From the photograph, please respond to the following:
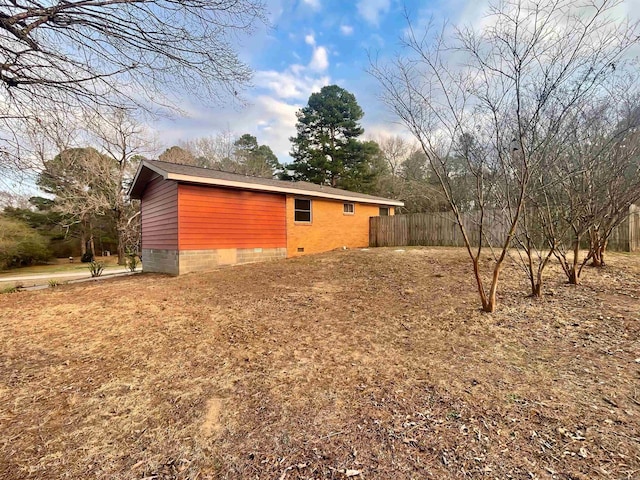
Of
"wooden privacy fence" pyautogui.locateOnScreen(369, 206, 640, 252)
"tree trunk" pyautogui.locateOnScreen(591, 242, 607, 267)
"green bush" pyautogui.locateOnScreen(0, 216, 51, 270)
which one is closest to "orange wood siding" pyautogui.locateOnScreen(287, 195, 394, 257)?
"wooden privacy fence" pyautogui.locateOnScreen(369, 206, 640, 252)

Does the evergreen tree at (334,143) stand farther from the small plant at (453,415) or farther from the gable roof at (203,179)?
the small plant at (453,415)

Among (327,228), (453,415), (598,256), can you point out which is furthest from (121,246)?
(598,256)

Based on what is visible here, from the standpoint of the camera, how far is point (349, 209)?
43.2 ft

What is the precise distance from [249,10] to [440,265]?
6096 mm

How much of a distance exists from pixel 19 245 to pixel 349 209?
19550mm

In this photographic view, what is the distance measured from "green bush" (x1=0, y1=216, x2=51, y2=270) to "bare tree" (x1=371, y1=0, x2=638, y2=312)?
→ 22.0 meters

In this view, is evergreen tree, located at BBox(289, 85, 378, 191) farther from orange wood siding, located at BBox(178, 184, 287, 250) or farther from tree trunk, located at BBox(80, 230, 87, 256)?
tree trunk, located at BBox(80, 230, 87, 256)

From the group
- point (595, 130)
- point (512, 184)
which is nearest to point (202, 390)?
point (512, 184)

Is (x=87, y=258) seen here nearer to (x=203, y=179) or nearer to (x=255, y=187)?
(x=203, y=179)

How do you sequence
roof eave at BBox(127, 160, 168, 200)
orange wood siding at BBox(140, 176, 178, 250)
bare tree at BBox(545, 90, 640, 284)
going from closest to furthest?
bare tree at BBox(545, 90, 640, 284)
orange wood siding at BBox(140, 176, 178, 250)
roof eave at BBox(127, 160, 168, 200)

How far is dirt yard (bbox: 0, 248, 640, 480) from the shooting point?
5.48 feet

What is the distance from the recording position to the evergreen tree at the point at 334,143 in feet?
68.9

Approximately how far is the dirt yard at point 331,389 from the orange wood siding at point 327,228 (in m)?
6.12

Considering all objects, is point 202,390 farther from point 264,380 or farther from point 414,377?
point 414,377
